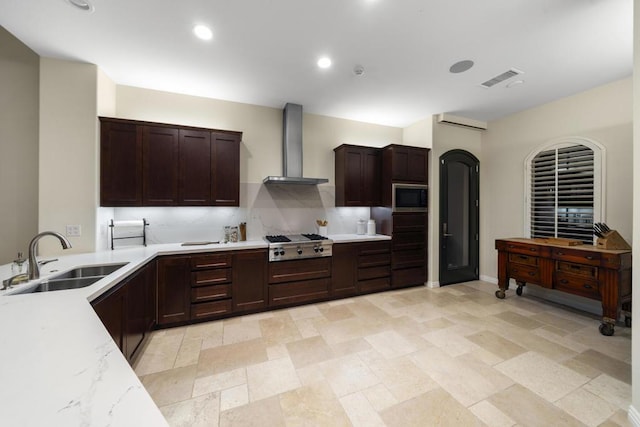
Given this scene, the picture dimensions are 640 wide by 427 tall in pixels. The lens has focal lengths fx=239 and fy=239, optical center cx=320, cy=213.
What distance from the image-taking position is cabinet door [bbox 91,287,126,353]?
5.34 feet

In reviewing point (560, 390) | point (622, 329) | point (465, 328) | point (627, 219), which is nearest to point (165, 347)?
point (465, 328)

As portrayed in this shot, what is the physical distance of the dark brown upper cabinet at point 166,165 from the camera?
113 inches

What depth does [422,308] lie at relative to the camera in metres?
3.36

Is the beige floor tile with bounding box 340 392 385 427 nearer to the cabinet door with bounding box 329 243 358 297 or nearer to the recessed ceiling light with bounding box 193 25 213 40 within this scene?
the cabinet door with bounding box 329 243 358 297

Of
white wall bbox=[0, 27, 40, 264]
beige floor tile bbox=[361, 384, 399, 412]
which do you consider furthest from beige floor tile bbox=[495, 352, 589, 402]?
white wall bbox=[0, 27, 40, 264]

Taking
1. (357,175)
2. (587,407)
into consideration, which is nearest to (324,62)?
(357,175)

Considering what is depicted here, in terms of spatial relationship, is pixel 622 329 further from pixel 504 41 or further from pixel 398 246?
pixel 504 41

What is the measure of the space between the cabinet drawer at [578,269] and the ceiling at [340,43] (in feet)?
7.73

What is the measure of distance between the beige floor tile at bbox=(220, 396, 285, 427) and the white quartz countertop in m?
1.12

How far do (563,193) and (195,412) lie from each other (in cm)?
514

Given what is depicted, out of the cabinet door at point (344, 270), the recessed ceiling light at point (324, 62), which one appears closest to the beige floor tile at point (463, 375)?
the cabinet door at point (344, 270)

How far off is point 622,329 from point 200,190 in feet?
17.9

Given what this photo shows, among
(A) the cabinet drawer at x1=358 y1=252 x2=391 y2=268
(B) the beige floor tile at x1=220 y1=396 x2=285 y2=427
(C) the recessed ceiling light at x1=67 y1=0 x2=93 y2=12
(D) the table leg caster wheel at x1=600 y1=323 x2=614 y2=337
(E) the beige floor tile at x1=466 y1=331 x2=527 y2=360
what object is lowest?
(B) the beige floor tile at x1=220 y1=396 x2=285 y2=427

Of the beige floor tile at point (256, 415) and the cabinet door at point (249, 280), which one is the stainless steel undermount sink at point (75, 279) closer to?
the cabinet door at point (249, 280)
